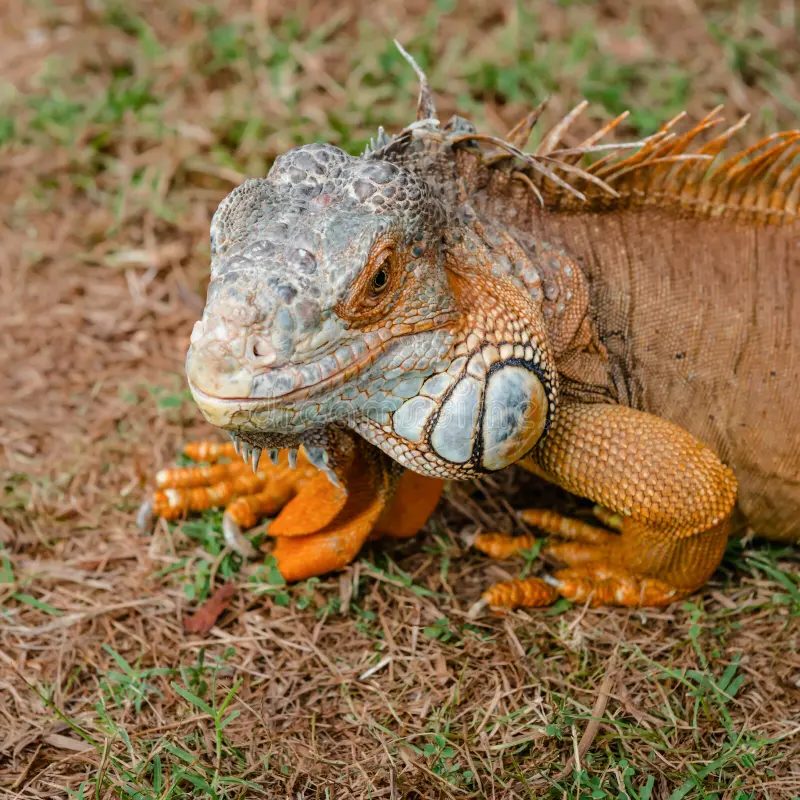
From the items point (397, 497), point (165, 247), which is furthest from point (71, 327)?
point (397, 497)

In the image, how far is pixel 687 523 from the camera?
329 cm

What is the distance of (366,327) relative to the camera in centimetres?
278

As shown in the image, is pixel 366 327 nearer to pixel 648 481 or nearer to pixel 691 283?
pixel 648 481

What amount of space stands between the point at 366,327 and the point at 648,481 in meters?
1.16

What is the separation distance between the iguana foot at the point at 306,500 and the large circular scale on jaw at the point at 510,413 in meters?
0.56

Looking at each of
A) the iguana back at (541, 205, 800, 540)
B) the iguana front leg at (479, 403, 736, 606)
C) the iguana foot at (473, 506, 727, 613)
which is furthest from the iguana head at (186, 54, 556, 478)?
the iguana foot at (473, 506, 727, 613)

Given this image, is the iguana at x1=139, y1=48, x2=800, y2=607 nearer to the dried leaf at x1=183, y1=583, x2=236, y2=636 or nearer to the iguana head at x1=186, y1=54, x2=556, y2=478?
the iguana head at x1=186, y1=54, x2=556, y2=478

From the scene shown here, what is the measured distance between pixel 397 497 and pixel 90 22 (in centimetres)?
442

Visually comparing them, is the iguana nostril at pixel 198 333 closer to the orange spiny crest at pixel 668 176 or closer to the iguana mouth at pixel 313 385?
the iguana mouth at pixel 313 385

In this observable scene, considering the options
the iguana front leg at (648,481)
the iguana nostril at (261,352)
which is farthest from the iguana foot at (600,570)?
the iguana nostril at (261,352)

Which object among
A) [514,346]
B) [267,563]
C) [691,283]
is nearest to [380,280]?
[514,346]

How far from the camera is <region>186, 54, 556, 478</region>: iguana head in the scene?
261cm

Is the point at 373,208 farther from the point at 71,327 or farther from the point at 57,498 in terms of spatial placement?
the point at 71,327

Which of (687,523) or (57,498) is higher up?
(687,523)
